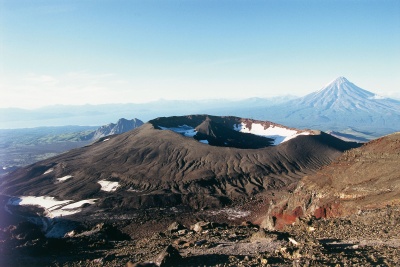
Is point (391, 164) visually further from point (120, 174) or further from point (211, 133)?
point (211, 133)

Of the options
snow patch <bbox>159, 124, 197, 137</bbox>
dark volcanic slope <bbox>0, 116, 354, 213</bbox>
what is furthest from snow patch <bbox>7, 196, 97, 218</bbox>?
snow patch <bbox>159, 124, 197, 137</bbox>

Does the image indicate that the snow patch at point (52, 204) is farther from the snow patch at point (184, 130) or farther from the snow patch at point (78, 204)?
the snow patch at point (184, 130)

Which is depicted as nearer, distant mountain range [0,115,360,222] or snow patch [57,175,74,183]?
distant mountain range [0,115,360,222]

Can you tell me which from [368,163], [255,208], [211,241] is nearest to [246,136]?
[255,208]

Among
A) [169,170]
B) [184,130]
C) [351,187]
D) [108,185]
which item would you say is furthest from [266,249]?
[184,130]

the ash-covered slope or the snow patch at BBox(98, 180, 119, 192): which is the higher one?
the ash-covered slope

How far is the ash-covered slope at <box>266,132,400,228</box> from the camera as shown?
24.5 m

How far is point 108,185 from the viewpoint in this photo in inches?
2384

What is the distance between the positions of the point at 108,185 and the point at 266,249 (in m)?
48.9

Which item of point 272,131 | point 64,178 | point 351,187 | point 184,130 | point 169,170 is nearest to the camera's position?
point 351,187

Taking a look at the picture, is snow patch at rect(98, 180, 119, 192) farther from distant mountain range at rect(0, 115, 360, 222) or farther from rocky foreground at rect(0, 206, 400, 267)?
rocky foreground at rect(0, 206, 400, 267)

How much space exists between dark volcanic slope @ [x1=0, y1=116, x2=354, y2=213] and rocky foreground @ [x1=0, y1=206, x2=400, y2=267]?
2873 centimetres

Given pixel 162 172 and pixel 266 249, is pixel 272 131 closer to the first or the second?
pixel 162 172

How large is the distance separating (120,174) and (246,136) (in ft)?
154
